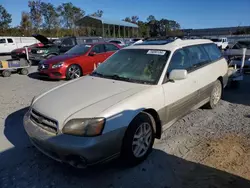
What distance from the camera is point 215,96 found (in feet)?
17.3

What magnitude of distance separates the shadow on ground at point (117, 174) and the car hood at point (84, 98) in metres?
0.75

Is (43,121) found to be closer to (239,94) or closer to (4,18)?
(239,94)

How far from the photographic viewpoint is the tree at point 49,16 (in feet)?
141

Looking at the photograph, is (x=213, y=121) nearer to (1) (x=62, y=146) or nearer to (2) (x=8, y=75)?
(1) (x=62, y=146)

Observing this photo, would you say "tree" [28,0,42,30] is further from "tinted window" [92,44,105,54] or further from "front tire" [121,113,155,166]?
"front tire" [121,113,155,166]

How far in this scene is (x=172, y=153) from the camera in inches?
134

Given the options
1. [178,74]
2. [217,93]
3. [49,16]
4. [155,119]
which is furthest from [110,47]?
[49,16]

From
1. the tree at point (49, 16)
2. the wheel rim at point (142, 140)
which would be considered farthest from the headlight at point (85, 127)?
the tree at point (49, 16)

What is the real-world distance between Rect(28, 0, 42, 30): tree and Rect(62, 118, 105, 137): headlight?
43003 millimetres

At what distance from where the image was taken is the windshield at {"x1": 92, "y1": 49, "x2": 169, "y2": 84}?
3.58 m

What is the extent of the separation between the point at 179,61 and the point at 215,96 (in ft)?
6.07

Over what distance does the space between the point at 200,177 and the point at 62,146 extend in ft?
5.73

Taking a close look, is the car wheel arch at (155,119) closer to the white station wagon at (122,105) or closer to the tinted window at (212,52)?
the white station wagon at (122,105)

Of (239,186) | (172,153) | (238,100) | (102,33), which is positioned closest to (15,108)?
(172,153)
